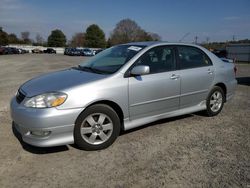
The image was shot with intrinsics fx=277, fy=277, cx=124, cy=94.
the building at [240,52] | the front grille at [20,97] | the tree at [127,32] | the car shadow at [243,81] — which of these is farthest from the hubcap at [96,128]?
the tree at [127,32]

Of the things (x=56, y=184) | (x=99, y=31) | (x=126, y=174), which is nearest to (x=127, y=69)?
(x=126, y=174)

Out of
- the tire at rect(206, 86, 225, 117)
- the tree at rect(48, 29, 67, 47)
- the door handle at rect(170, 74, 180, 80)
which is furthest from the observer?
the tree at rect(48, 29, 67, 47)

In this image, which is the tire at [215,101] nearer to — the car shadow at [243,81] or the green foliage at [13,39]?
the car shadow at [243,81]

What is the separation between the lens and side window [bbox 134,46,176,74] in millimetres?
4637

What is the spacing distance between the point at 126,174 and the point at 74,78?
1.69 metres

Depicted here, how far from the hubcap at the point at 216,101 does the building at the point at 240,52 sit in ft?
104

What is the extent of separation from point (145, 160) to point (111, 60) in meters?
1.99

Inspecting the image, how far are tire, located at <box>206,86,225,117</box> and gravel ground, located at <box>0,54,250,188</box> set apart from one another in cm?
59

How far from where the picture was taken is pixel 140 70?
4.25 m

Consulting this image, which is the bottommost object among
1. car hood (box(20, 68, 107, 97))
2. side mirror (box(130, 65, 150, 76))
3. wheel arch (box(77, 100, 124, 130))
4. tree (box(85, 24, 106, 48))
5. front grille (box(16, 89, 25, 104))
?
wheel arch (box(77, 100, 124, 130))

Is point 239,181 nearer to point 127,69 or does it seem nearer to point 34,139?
point 127,69

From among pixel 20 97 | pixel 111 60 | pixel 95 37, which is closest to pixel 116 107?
pixel 111 60

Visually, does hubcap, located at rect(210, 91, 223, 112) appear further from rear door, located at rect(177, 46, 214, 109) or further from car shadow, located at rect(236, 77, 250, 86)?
car shadow, located at rect(236, 77, 250, 86)

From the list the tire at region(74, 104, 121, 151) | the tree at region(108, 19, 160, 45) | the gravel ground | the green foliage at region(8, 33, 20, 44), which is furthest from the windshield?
the green foliage at region(8, 33, 20, 44)
